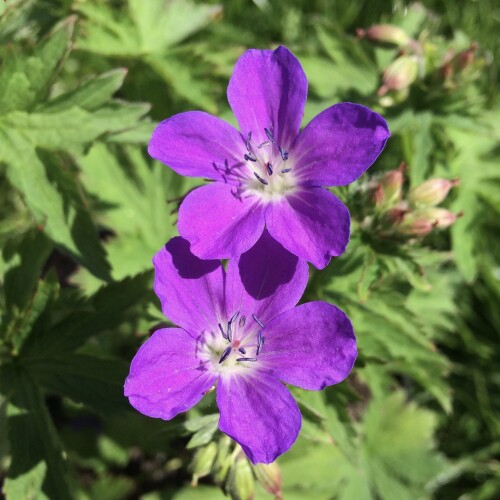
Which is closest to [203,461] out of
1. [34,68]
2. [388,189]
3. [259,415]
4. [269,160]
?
[259,415]

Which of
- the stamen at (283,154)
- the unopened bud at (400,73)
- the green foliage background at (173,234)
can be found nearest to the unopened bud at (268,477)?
the green foliage background at (173,234)

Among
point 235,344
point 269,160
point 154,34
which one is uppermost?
point 269,160

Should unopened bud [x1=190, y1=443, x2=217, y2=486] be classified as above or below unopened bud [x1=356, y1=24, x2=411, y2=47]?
below

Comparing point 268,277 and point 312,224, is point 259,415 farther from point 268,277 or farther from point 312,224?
point 312,224

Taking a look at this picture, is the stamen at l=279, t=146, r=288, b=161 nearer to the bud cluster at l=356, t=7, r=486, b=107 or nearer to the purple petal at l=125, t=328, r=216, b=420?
the purple petal at l=125, t=328, r=216, b=420

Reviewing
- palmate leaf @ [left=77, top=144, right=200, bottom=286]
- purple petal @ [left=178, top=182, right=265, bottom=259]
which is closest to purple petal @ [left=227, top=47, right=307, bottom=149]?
purple petal @ [left=178, top=182, right=265, bottom=259]

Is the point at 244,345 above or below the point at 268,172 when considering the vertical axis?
below
